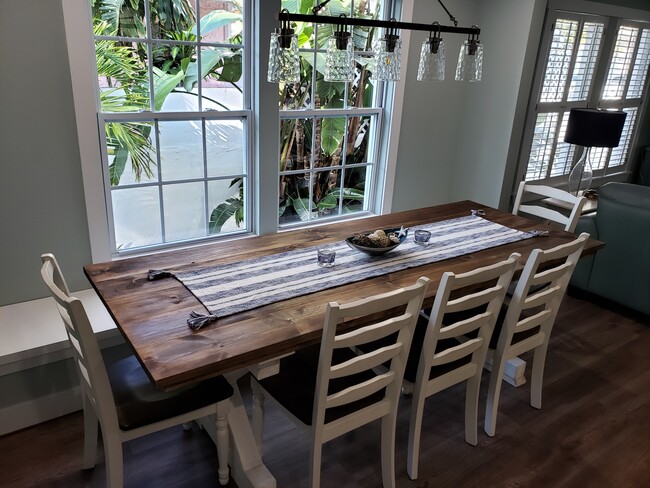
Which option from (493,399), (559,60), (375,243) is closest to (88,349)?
(375,243)

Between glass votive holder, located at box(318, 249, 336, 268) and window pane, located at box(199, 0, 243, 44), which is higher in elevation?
window pane, located at box(199, 0, 243, 44)

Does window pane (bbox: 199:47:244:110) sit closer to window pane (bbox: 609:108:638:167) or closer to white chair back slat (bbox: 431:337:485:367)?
white chair back slat (bbox: 431:337:485:367)

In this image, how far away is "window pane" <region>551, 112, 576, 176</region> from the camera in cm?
442

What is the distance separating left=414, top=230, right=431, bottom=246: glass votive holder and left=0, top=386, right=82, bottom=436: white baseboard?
175cm

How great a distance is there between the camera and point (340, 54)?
1.84 meters

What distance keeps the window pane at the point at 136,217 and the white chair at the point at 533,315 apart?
1.95m

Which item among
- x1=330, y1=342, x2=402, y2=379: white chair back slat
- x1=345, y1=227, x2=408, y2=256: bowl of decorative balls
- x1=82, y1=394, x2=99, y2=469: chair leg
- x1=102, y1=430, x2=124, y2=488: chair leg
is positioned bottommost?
x1=82, y1=394, x2=99, y2=469: chair leg

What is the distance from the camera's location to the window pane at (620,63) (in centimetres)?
456

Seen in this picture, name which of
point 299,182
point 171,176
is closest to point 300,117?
point 299,182

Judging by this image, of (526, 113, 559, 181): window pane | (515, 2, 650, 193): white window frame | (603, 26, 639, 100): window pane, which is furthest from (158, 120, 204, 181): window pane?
(603, 26, 639, 100): window pane

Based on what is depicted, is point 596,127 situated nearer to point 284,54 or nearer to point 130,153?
point 284,54

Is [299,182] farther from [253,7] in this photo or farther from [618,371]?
[618,371]

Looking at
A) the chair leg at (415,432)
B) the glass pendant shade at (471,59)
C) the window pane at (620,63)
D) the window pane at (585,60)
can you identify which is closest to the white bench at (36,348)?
the chair leg at (415,432)

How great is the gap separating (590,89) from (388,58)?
3402 mm
